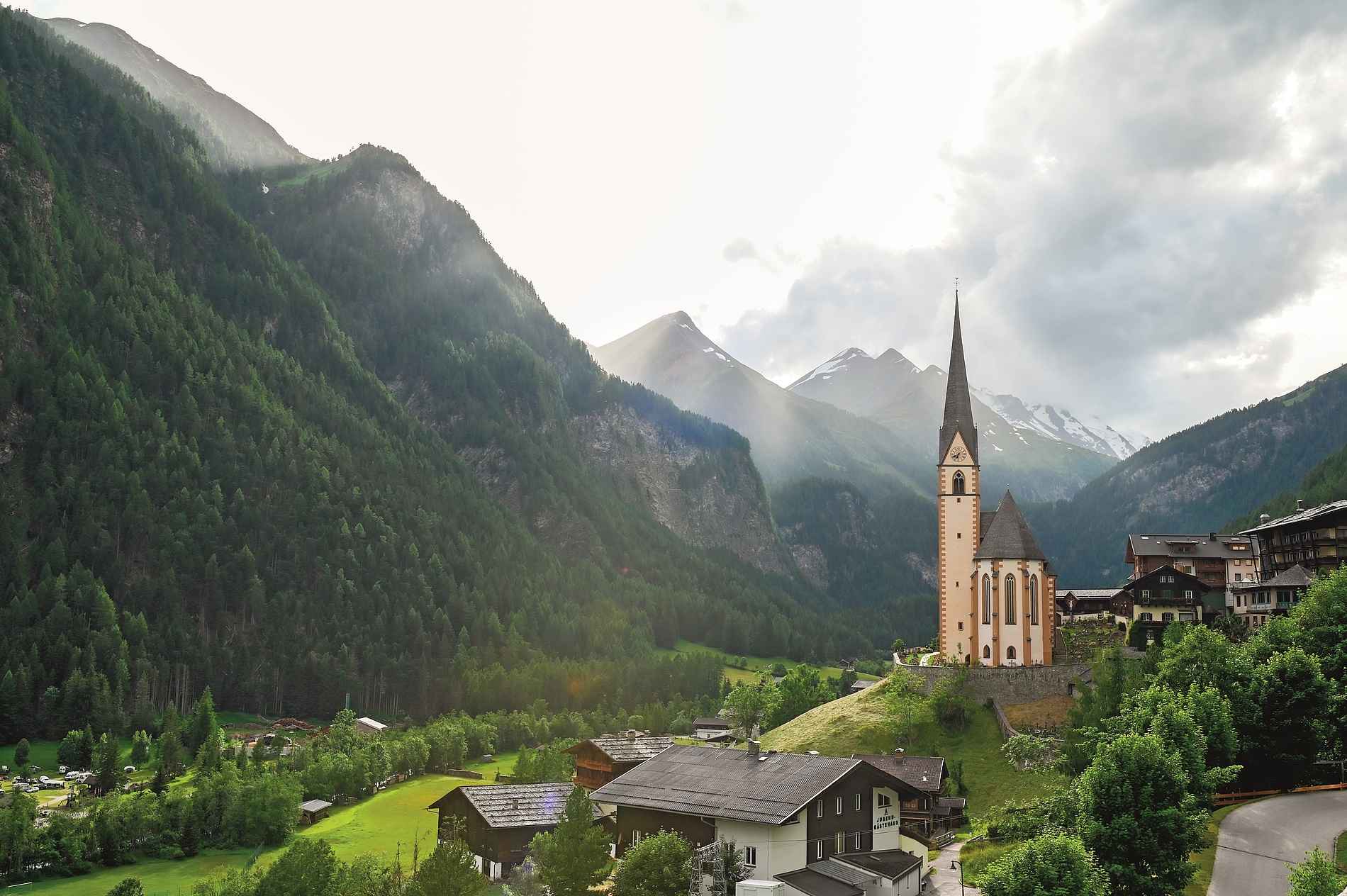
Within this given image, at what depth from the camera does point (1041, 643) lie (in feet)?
337

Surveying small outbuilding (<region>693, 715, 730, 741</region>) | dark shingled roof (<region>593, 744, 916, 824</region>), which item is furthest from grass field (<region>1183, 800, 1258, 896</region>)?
small outbuilding (<region>693, 715, 730, 741</region>)

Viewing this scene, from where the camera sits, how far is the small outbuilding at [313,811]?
106312 millimetres

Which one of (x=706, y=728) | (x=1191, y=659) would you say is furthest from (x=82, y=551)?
(x=1191, y=659)

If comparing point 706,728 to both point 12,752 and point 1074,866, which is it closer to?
point 12,752

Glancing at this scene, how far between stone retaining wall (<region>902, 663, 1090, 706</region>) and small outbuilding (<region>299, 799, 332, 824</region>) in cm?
6035

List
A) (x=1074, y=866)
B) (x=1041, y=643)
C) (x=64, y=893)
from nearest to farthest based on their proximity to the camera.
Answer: (x=1074, y=866) → (x=64, y=893) → (x=1041, y=643)

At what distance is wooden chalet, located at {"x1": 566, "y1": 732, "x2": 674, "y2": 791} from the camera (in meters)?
98.4

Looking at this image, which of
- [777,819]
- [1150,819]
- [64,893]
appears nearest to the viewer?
[1150,819]

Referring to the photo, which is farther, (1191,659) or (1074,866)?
(1191,659)

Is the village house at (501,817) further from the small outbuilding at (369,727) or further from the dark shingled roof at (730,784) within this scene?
the small outbuilding at (369,727)

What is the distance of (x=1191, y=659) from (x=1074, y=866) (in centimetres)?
3102

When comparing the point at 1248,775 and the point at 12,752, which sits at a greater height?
the point at 1248,775

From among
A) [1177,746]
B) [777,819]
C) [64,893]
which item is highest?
[1177,746]

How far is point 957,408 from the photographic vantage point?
118250 millimetres
